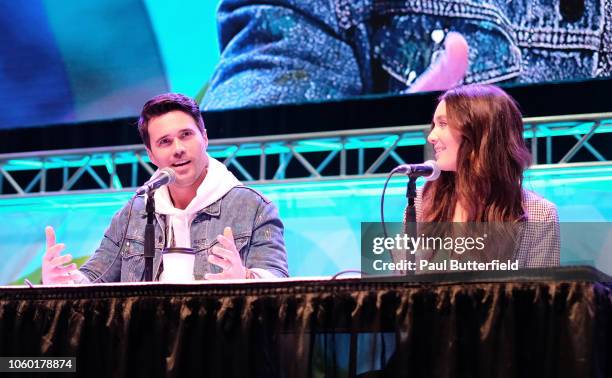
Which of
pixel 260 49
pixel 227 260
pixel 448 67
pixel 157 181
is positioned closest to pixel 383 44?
pixel 448 67

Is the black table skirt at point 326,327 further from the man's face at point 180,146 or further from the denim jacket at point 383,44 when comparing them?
the denim jacket at point 383,44

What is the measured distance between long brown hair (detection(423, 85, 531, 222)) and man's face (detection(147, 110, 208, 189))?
0.87m

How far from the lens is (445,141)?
3.10 metres

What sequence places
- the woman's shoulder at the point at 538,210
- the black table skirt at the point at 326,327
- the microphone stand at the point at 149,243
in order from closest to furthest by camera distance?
the black table skirt at the point at 326,327
the microphone stand at the point at 149,243
the woman's shoulder at the point at 538,210

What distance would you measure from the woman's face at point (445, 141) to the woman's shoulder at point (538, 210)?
10.4 inches

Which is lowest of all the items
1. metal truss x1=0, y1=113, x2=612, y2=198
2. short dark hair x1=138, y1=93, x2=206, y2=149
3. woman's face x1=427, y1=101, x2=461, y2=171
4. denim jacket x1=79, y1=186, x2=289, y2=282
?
denim jacket x1=79, y1=186, x2=289, y2=282

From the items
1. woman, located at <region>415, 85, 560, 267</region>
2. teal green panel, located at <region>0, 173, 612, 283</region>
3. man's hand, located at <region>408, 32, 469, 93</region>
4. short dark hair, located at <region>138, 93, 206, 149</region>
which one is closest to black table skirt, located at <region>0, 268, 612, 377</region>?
woman, located at <region>415, 85, 560, 267</region>

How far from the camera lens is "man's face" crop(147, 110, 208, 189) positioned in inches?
A: 136

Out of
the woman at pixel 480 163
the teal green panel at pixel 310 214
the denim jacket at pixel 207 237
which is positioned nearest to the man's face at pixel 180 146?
the denim jacket at pixel 207 237

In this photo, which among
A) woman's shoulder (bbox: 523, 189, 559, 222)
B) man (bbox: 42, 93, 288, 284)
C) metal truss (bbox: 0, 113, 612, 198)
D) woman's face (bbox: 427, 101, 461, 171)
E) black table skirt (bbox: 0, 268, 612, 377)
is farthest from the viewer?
metal truss (bbox: 0, 113, 612, 198)

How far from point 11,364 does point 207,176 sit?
133 centimetres

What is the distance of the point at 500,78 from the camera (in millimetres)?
4855

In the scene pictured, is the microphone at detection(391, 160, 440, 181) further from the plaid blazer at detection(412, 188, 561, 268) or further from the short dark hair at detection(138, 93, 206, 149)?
the short dark hair at detection(138, 93, 206, 149)

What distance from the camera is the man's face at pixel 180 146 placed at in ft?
11.4
